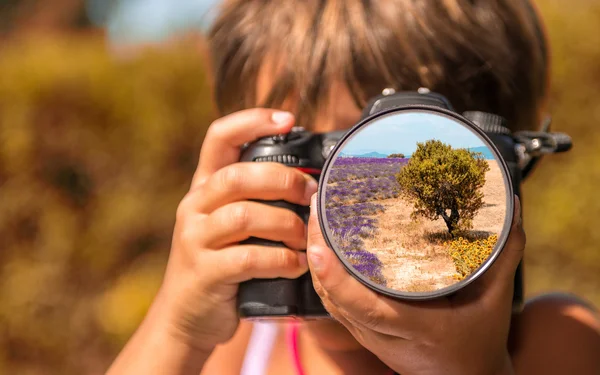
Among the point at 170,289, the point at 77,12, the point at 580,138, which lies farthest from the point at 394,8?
the point at 77,12

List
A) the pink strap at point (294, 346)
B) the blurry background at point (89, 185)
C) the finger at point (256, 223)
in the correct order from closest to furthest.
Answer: the finger at point (256, 223) < the pink strap at point (294, 346) < the blurry background at point (89, 185)

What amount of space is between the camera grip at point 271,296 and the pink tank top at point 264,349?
0.16 m

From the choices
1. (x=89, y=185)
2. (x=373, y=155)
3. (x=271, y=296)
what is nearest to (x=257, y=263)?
(x=271, y=296)

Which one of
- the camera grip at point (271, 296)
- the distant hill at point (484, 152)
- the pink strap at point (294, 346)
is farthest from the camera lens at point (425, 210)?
the pink strap at point (294, 346)

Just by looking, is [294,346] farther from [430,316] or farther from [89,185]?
[89,185]

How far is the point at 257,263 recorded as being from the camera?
45 cm

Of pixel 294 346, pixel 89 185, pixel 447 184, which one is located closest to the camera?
pixel 447 184

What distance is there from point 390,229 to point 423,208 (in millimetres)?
22

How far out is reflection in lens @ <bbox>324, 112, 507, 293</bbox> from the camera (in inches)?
13.8

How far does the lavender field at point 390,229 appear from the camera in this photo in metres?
0.35

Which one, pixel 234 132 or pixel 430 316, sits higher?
pixel 234 132

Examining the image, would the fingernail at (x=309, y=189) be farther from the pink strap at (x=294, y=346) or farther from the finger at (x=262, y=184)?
the pink strap at (x=294, y=346)

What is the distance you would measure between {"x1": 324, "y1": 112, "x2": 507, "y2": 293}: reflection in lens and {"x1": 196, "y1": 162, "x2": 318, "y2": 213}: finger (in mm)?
92

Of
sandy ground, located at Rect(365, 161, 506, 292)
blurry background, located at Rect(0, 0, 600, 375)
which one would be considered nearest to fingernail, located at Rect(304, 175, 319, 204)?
sandy ground, located at Rect(365, 161, 506, 292)
